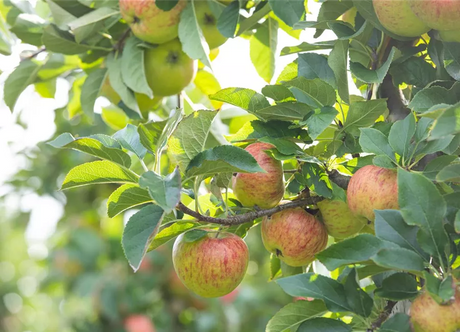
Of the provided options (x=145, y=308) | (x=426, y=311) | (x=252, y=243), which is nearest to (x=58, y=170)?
(x=145, y=308)

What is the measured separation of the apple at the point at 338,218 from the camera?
1.10 m

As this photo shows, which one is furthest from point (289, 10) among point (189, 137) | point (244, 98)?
point (189, 137)

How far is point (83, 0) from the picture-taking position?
155cm

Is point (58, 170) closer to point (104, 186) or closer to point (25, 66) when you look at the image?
point (104, 186)

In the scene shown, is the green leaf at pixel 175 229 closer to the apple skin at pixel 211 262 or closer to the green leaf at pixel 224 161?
the apple skin at pixel 211 262

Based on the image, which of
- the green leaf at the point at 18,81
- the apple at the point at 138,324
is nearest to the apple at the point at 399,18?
the green leaf at the point at 18,81

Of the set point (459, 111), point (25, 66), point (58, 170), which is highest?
point (459, 111)

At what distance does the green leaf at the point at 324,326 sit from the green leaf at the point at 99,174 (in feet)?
1.15

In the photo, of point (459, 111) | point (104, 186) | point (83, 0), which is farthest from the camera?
point (104, 186)

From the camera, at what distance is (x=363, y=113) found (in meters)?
1.03

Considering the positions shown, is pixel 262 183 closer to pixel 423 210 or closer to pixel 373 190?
pixel 373 190

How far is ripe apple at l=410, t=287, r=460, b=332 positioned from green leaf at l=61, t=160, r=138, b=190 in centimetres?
46

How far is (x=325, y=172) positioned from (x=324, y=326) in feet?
0.95

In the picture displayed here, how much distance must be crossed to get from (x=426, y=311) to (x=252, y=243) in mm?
2984
